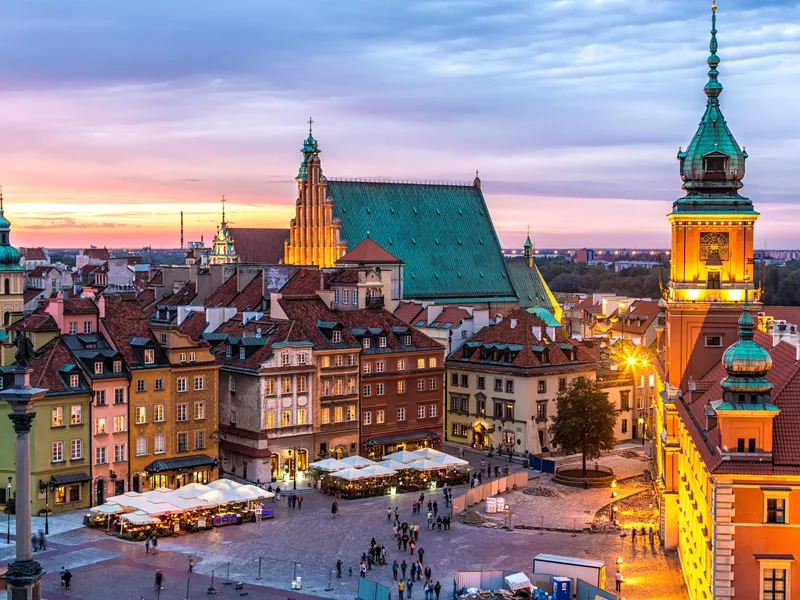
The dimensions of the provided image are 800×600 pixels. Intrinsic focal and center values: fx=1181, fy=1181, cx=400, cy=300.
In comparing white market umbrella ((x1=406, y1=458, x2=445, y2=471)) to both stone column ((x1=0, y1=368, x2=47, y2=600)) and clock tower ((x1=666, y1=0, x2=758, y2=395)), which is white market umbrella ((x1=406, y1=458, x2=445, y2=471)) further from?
stone column ((x1=0, y1=368, x2=47, y2=600))

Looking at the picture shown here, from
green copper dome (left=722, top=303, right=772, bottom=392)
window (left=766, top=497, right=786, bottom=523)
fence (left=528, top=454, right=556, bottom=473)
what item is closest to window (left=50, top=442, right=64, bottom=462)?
fence (left=528, top=454, right=556, bottom=473)

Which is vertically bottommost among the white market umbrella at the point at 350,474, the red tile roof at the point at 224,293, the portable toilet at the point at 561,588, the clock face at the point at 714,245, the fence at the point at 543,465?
the portable toilet at the point at 561,588

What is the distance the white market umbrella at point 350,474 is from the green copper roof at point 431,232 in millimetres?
51055

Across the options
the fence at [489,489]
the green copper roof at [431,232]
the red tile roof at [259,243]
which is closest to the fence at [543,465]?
the fence at [489,489]

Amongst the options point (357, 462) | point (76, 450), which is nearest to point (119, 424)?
point (76, 450)

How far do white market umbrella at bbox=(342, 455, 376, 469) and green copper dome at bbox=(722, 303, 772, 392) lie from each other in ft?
133

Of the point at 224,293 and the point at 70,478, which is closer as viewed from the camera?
the point at 70,478

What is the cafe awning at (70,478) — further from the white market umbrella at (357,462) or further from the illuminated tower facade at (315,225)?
the illuminated tower facade at (315,225)

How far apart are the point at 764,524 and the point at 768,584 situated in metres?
2.57

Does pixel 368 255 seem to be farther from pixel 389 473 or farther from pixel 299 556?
pixel 299 556

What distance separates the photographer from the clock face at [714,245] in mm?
73875

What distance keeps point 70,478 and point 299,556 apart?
19581 millimetres

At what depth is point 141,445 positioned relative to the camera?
277 feet

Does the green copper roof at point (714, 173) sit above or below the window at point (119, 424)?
above
